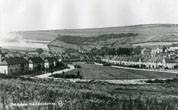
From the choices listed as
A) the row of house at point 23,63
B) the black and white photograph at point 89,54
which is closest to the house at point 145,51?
the black and white photograph at point 89,54

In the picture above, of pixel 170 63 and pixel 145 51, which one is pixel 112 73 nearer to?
pixel 145 51

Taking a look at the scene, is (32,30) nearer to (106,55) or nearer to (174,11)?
(106,55)

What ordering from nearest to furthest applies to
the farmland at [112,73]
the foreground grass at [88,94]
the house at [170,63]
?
the foreground grass at [88,94] < the farmland at [112,73] < the house at [170,63]

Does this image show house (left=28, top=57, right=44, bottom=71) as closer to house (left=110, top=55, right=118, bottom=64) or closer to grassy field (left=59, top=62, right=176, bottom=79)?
grassy field (left=59, top=62, right=176, bottom=79)

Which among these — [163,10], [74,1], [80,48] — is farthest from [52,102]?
[163,10]

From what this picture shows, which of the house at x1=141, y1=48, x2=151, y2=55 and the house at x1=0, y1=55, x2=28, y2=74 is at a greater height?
the house at x1=141, y1=48, x2=151, y2=55

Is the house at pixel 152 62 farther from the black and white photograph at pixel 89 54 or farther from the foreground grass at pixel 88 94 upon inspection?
the foreground grass at pixel 88 94

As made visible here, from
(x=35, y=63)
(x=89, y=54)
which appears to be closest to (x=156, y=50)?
(x=89, y=54)

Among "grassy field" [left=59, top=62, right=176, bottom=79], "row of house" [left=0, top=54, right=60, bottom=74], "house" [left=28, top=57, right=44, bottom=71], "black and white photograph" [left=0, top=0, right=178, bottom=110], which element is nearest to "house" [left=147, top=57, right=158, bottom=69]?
"black and white photograph" [left=0, top=0, right=178, bottom=110]
